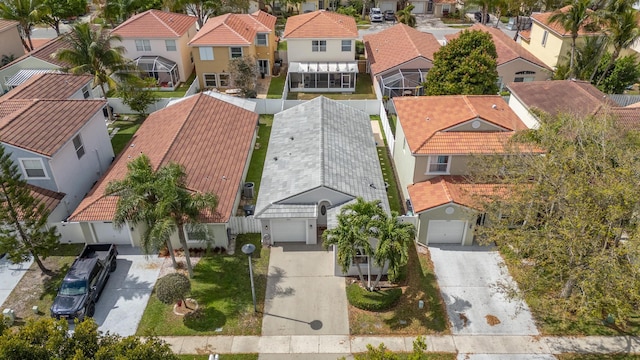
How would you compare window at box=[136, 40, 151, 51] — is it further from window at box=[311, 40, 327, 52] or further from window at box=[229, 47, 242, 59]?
window at box=[311, 40, 327, 52]

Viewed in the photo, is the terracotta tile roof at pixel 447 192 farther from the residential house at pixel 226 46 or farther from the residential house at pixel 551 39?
the residential house at pixel 226 46

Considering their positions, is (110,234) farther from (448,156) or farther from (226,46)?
(226,46)

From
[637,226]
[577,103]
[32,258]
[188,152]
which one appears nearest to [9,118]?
[32,258]

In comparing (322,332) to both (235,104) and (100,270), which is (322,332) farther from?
(235,104)

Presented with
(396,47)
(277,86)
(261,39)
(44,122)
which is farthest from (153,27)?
(396,47)

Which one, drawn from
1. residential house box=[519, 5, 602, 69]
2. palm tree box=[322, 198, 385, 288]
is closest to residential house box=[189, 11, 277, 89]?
residential house box=[519, 5, 602, 69]

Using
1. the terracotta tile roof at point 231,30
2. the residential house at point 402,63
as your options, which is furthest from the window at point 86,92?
the residential house at point 402,63

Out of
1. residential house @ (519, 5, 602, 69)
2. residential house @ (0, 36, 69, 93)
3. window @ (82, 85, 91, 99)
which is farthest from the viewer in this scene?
residential house @ (519, 5, 602, 69)
